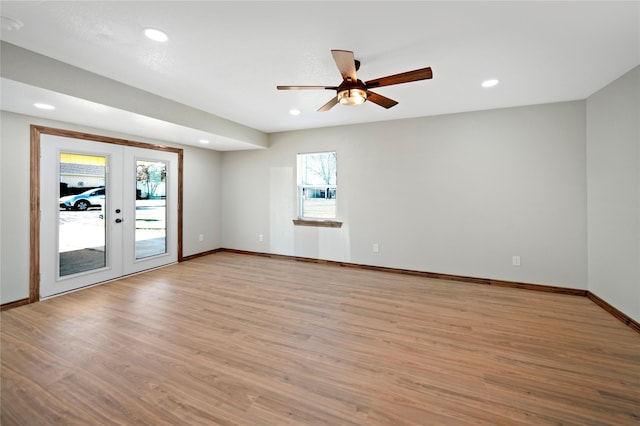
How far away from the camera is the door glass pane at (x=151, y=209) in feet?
15.6

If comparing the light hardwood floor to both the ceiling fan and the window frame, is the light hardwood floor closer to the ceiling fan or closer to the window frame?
the window frame

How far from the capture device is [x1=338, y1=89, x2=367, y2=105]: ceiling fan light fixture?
2533 mm

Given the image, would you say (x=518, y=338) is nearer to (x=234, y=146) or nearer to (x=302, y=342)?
(x=302, y=342)

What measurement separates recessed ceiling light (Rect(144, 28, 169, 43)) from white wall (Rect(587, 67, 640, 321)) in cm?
428

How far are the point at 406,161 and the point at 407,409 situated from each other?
12.0 ft

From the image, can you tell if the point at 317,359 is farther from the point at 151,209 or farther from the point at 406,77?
the point at 151,209

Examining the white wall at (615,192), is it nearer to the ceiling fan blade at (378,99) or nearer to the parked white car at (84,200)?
the ceiling fan blade at (378,99)

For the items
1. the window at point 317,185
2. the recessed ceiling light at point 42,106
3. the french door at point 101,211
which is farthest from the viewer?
the window at point 317,185

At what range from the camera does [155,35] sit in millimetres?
2207

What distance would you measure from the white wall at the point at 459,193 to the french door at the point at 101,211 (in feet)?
7.08

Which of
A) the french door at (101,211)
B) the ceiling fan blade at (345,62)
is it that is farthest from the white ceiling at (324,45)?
the french door at (101,211)

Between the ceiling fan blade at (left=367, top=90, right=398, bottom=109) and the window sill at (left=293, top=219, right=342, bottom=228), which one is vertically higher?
the ceiling fan blade at (left=367, top=90, right=398, bottom=109)

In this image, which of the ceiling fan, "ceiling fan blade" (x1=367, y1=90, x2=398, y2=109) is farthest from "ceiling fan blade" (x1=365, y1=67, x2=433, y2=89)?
"ceiling fan blade" (x1=367, y1=90, x2=398, y2=109)

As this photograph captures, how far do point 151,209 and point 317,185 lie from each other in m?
2.99
